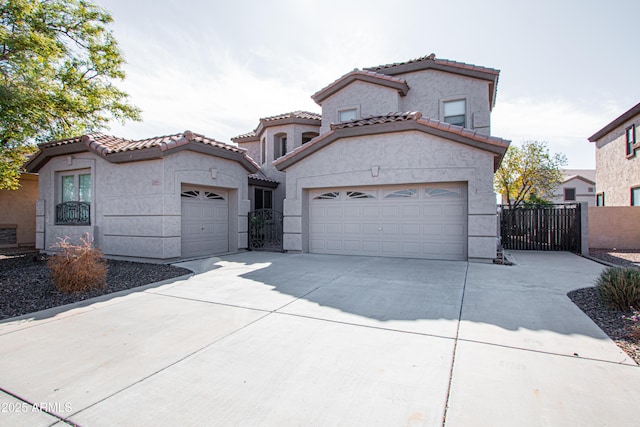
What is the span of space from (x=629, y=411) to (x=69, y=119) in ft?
65.6

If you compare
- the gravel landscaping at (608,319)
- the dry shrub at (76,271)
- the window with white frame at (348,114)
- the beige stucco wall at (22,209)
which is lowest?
the gravel landscaping at (608,319)

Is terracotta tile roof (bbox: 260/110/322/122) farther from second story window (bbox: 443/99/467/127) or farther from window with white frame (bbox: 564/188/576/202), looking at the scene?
window with white frame (bbox: 564/188/576/202)

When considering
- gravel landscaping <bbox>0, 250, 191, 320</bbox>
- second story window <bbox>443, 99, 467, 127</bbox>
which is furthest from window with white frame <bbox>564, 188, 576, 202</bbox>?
gravel landscaping <bbox>0, 250, 191, 320</bbox>

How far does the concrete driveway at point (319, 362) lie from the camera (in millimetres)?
2699

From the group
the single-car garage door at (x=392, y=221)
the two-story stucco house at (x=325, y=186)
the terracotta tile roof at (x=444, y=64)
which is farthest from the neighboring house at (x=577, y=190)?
the single-car garage door at (x=392, y=221)

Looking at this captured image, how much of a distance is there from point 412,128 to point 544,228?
7515mm

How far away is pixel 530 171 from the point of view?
2438 centimetres

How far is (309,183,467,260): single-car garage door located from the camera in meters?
10.6

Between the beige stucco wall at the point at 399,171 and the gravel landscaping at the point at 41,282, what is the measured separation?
207 inches

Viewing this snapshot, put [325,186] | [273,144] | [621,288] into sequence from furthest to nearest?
[273,144]
[325,186]
[621,288]

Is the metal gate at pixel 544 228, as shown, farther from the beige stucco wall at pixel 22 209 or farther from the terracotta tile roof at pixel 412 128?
the beige stucco wall at pixel 22 209

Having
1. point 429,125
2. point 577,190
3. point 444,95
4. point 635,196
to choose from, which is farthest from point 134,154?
point 577,190

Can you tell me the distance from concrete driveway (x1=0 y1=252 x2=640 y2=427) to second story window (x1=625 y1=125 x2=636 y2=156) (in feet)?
53.5

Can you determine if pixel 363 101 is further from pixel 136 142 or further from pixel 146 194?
pixel 146 194
